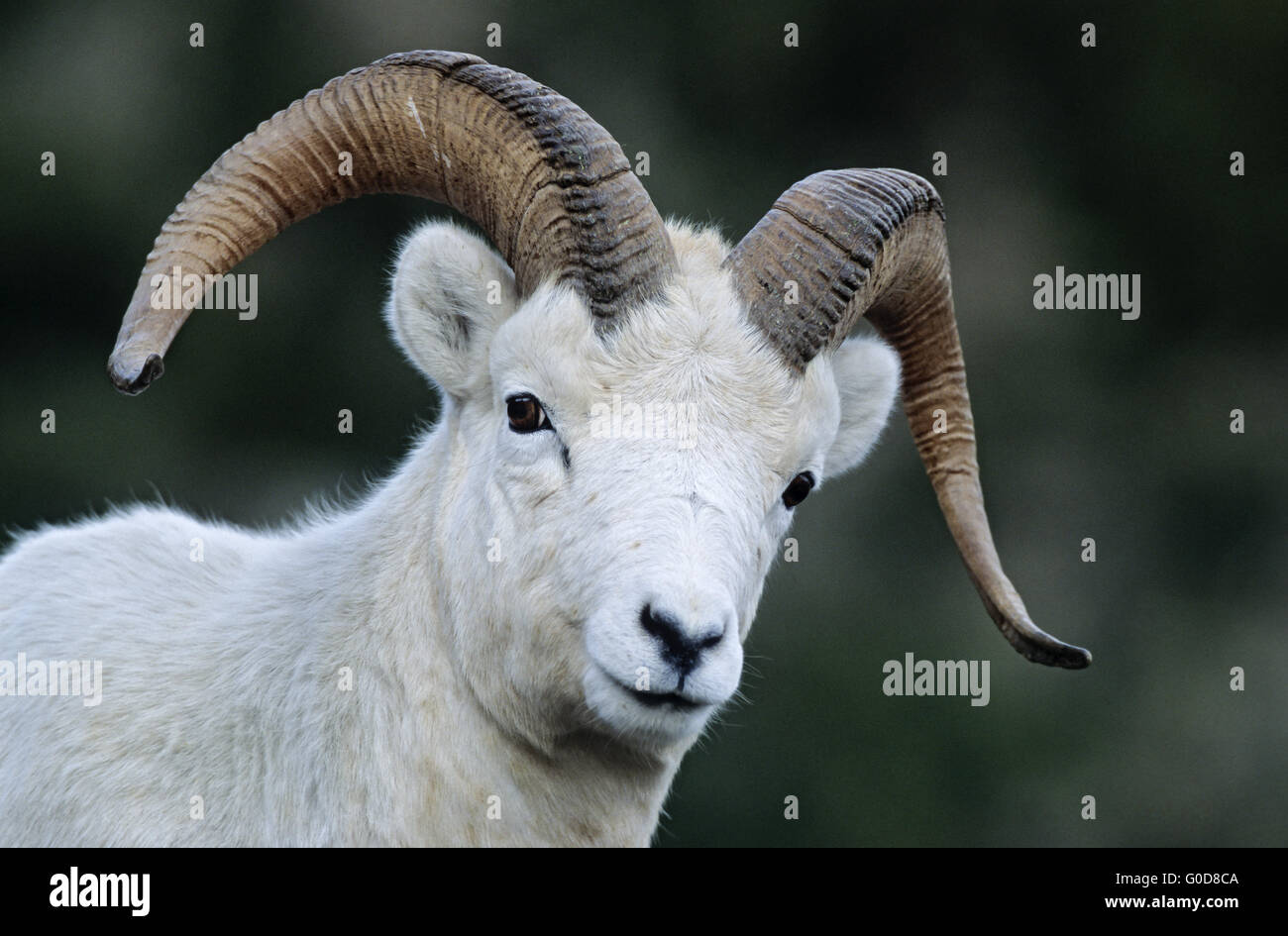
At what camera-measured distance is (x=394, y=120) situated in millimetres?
4555

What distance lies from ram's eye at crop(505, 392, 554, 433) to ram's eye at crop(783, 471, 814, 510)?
2.55 ft

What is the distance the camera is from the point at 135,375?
382 centimetres

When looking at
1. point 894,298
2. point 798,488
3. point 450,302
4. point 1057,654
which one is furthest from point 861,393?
point 450,302

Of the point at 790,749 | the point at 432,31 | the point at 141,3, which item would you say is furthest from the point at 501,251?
the point at 141,3

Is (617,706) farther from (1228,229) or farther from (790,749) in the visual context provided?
(1228,229)

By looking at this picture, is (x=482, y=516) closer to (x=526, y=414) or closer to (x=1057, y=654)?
(x=526, y=414)

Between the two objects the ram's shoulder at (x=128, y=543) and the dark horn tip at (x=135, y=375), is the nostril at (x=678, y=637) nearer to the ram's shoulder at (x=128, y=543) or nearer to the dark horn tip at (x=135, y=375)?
the dark horn tip at (x=135, y=375)

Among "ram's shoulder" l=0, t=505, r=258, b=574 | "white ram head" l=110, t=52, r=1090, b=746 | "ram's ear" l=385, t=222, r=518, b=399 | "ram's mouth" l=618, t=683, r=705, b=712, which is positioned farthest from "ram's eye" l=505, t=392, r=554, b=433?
"ram's shoulder" l=0, t=505, r=258, b=574

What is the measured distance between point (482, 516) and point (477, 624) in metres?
0.30

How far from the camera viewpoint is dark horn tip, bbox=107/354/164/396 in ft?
12.5

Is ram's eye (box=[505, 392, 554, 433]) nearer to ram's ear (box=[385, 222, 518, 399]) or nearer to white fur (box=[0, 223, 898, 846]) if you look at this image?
white fur (box=[0, 223, 898, 846])

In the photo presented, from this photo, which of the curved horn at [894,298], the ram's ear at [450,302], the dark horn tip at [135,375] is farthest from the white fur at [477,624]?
the dark horn tip at [135,375]

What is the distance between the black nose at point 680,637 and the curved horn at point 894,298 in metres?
1.07

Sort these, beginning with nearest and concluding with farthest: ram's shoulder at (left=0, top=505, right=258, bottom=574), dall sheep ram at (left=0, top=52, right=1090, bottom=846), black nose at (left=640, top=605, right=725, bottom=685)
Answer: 1. black nose at (left=640, top=605, right=725, bottom=685)
2. dall sheep ram at (left=0, top=52, right=1090, bottom=846)
3. ram's shoulder at (left=0, top=505, right=258, bottom=574)
